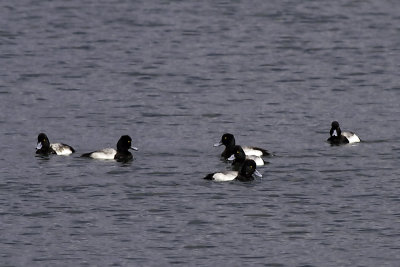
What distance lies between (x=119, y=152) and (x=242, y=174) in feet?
11.7

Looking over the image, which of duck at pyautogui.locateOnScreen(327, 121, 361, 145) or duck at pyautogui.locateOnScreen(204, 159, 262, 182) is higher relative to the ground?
duck at pyautogui.locateOnScreen(327, 121, 361, 145)

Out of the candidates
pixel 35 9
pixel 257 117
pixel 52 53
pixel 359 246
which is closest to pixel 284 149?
pixel 257 117

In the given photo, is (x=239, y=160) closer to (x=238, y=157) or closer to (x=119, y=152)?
(x=238, y=157)

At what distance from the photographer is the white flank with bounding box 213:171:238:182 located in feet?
87.5

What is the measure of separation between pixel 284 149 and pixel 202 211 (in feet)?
21.4

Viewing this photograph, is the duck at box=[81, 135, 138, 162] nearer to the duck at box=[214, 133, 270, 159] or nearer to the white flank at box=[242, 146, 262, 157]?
the duck at box=[214, 133, 270, 159]

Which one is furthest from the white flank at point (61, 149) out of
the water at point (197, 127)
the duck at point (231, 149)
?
the duck at point (231, 149)

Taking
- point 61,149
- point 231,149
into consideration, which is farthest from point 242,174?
point 61,149

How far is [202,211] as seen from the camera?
24.0m

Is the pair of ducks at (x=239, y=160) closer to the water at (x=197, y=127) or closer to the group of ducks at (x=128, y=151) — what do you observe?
the group of ducks at (x=128, y=151)

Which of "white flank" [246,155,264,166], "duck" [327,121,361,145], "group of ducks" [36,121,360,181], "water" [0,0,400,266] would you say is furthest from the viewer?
"duck" [327,121,361,145]

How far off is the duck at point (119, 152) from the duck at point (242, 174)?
10.3ft

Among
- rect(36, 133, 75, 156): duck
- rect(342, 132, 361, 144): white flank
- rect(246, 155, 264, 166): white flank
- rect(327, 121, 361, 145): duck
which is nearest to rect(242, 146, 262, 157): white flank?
rect(246, 155, 264, 166): white flank

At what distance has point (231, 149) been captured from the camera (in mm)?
29391
